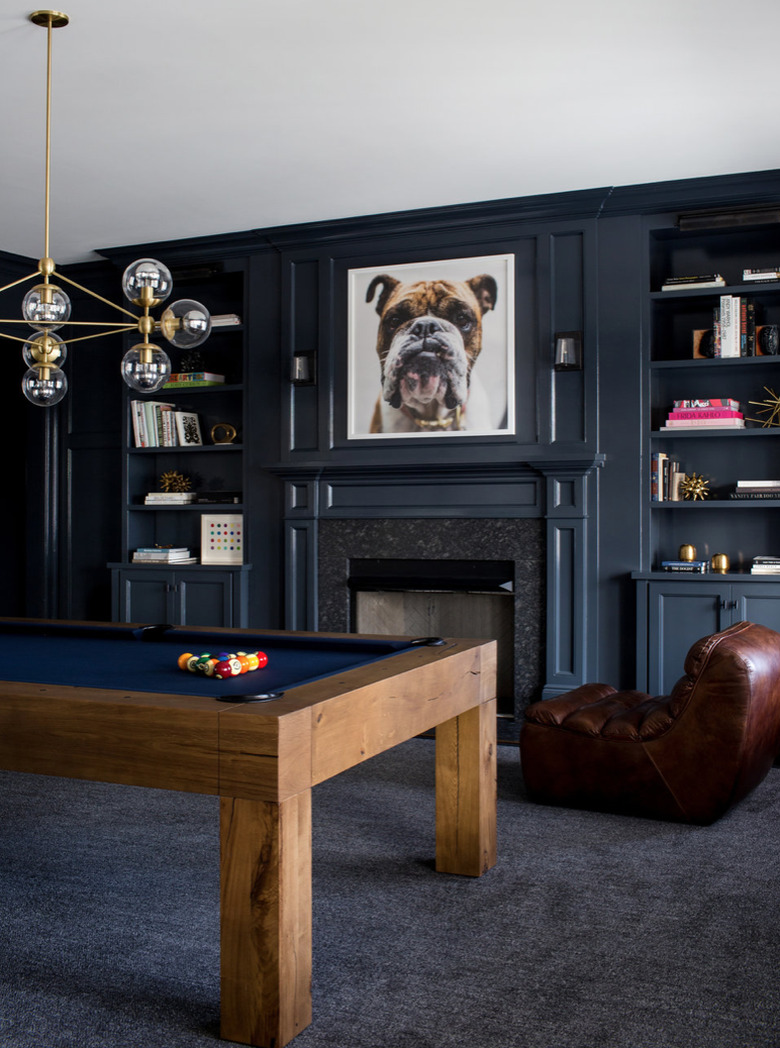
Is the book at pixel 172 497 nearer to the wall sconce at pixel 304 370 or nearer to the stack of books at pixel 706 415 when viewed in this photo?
the wall sconce at pixel 304 370

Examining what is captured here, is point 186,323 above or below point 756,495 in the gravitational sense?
above

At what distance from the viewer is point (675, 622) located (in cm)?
469

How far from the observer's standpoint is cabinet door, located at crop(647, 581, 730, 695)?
462 centimetres

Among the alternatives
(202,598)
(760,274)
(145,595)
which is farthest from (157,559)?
(760,274)

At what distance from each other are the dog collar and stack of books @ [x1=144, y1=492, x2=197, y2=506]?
147cm

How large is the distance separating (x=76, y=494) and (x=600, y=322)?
11.7 feet

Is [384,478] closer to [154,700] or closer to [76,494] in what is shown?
[76,494]

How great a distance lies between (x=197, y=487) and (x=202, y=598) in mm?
783

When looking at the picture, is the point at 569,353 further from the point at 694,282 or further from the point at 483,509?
the point at 483,509

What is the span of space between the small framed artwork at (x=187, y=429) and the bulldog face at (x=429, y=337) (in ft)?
4.18

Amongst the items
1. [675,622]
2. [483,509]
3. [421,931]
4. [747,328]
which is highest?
[747,328]

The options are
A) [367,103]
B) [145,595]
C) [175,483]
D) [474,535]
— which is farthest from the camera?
[175,483]

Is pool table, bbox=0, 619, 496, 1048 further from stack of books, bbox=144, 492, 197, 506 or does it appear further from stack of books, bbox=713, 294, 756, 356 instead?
stack of books, bbox=144, 492, 197, 506

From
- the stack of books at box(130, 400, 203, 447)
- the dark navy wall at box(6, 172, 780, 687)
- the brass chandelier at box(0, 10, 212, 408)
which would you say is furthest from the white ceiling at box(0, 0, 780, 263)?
the stack of books at box(130, 400, 203, 447)
